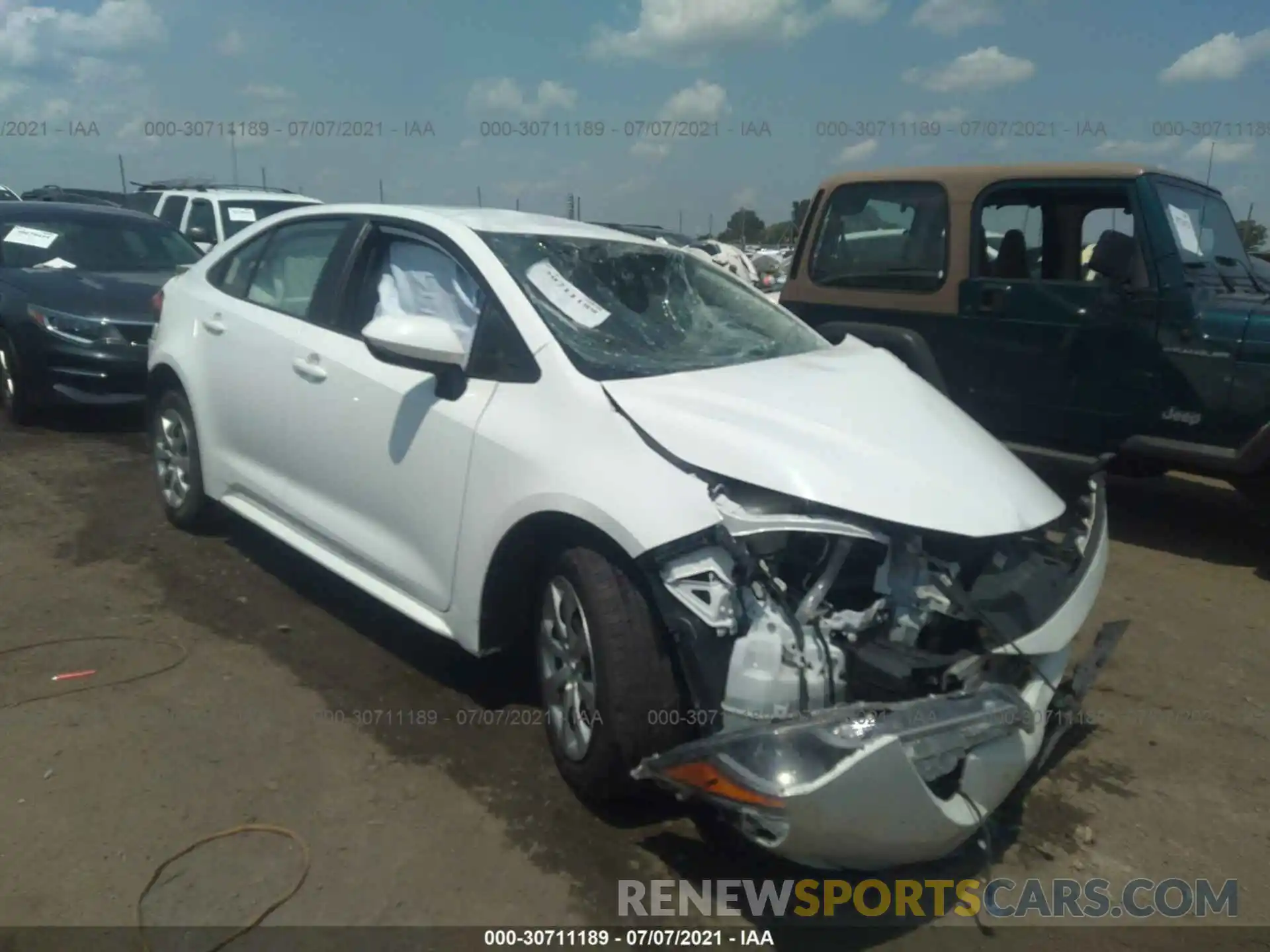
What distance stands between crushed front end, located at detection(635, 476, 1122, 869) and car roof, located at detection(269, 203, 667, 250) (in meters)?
1.58

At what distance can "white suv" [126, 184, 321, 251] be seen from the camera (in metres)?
11.2

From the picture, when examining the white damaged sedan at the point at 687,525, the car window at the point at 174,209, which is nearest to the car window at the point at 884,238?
the white damaged sedan at the point at 687,525

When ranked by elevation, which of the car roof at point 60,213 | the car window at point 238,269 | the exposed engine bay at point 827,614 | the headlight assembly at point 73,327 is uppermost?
the car roof at point 60,213

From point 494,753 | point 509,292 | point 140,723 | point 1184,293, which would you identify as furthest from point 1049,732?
point 1184,293

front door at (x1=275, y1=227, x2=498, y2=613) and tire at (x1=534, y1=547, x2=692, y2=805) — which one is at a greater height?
A: front door at (x1=275, y1=227, x2=498, y2=613)

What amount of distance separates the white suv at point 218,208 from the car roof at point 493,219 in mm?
7178

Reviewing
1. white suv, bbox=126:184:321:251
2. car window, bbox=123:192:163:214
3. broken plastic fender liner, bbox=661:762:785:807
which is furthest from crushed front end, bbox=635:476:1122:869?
car window, bbox=123:192:163:214

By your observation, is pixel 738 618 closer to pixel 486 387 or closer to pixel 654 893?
pixel 654 893

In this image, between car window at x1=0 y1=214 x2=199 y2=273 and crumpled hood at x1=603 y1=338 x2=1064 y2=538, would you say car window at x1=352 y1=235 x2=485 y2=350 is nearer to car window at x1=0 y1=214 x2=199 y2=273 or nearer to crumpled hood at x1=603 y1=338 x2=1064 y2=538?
crumpled hood at x1=603 y1=338 x2=1064 y2=538

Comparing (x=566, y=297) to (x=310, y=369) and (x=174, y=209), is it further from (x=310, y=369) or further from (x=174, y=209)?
(x=174, y=209)

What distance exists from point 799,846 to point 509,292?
6.42 feet

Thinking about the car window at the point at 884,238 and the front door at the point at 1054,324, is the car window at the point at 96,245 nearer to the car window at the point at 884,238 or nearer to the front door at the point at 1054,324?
the car window at the point at 884,238

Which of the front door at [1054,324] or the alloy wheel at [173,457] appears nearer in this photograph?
the alloy wheel at [173,457]

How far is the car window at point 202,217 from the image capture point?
11297 millimetres
